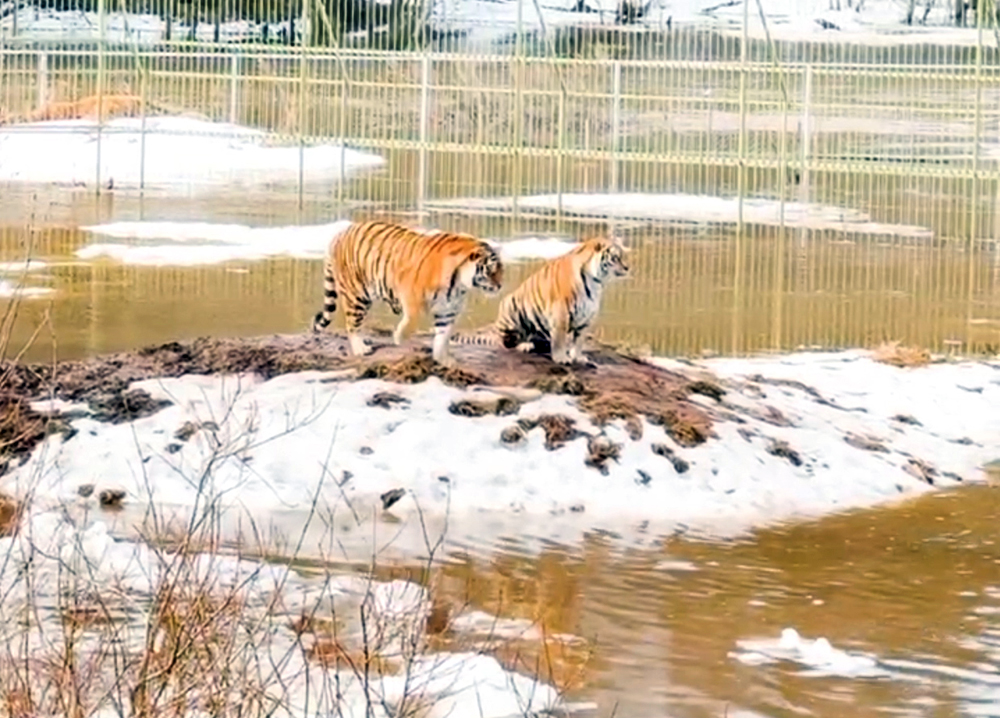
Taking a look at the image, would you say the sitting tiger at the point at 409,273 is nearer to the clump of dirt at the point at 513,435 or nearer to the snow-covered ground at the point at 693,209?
the clump of dirt at the point at 513,435

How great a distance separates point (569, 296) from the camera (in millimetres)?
12930

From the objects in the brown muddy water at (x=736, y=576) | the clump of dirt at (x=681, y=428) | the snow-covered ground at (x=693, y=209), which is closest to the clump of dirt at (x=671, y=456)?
the clump of dirt at (x=681, y=428)

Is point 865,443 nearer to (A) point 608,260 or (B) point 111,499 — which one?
(A) point 608,260

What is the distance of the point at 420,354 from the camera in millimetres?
12984

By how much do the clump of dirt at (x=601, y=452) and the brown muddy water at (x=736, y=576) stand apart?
1.03 meters

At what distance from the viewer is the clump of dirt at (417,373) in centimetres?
1255

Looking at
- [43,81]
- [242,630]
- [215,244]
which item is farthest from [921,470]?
[43,81]

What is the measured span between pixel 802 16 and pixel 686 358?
102 ft

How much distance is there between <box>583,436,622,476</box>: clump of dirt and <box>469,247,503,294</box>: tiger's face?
1.19 metres

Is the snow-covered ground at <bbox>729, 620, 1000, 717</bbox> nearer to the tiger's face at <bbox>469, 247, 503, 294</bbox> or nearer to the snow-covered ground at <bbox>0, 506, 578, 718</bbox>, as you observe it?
the snow-covered ground at <bbox>0, 506, 578, 718</bbox>

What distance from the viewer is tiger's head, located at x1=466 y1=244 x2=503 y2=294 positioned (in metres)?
12.8

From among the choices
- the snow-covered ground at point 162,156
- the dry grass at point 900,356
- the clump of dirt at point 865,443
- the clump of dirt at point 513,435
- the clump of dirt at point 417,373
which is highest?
the snow-covered ground at point 162,156

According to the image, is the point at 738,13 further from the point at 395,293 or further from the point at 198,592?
the point at 198,592

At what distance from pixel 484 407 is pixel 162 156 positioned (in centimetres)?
2558
